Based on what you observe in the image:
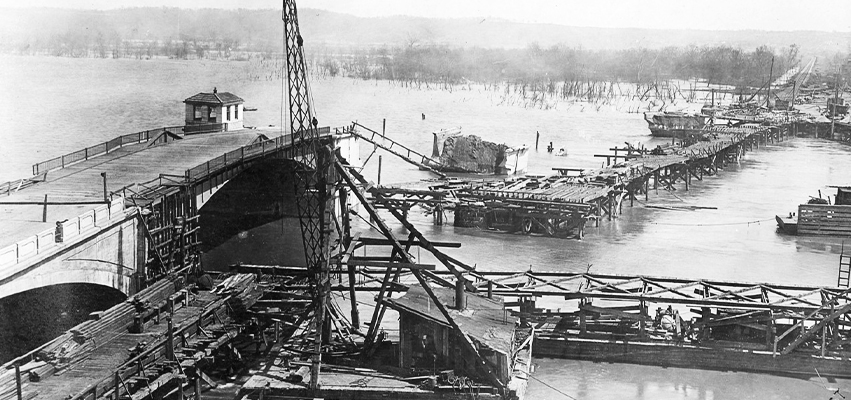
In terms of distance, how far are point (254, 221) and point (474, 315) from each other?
96.0ft

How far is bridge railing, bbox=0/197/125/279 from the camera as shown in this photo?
27.6 m

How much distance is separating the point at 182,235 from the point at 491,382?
62.4 ft

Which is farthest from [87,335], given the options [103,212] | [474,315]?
[474,315]

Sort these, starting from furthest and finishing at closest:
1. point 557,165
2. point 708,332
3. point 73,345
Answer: point 557,165 < point 708,332 < point 73,345

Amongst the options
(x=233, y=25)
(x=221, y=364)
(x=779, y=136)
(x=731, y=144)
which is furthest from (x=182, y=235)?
(x=233, y=25)

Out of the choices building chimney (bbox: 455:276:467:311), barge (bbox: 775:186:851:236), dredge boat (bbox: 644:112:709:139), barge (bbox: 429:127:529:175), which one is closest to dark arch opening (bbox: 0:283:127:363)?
building chimney (bbox: 455:276:467:311)

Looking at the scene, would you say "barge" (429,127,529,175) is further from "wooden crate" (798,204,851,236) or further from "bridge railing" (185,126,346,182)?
"bridge railing" (185,126,346,182)

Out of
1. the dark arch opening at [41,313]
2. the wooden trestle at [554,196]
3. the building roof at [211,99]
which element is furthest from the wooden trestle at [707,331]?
the building roof at [211,99]

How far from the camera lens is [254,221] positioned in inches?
2176

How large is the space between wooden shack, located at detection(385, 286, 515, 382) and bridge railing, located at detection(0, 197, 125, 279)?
11.3 meters

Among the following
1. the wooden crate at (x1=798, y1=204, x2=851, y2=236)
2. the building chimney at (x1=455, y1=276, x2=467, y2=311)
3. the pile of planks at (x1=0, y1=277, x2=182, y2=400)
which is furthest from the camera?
the wooden crate at (x1=798, y1=204, x2=851, y2=236)

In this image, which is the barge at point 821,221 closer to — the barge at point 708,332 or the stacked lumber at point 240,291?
the barge at point 708,332

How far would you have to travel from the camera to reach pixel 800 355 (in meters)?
31.8

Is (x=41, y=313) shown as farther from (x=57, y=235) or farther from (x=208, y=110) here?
(x=208, y=110)
